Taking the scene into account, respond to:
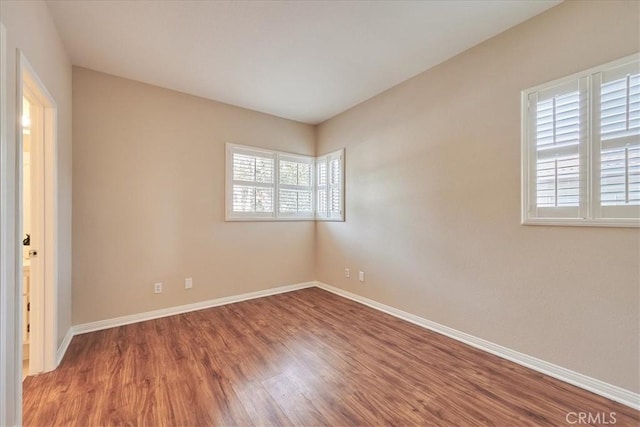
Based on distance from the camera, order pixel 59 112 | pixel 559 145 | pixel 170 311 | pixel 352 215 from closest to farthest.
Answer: pixel 559 145
pixel 59 112
pixel 170 311
pixel 352 215

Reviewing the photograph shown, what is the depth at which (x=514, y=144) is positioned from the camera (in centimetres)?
225

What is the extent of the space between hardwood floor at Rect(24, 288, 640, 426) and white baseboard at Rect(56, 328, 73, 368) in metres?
0.06

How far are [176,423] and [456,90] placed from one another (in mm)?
3467

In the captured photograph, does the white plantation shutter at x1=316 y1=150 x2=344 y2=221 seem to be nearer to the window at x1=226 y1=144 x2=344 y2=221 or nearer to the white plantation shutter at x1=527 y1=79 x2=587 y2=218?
the window at x1=226 y1=144 x2=344 y2=221

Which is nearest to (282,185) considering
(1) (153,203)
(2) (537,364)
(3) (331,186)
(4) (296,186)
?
(4) (296,186)

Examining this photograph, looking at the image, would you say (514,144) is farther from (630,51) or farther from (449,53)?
(449,53)

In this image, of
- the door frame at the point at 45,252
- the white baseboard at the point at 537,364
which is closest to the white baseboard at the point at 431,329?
the white baseboard at the point at 537,364

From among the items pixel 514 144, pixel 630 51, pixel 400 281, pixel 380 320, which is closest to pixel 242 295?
pixel 380 320

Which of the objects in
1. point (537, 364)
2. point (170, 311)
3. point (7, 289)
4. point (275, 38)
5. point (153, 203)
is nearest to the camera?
point (7, 289)

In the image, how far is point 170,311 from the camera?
3.31m

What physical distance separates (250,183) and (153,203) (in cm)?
127

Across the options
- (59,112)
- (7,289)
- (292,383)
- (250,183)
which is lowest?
(292,383)

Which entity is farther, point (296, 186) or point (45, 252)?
point (296, 186)

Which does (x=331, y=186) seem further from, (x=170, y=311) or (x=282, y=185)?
(x=170, y=311)
